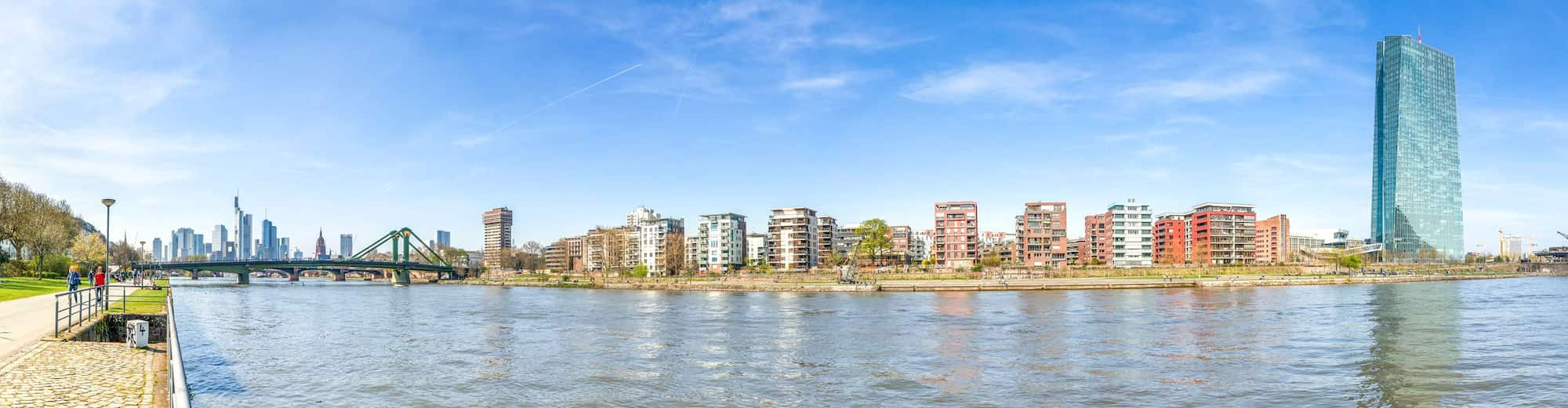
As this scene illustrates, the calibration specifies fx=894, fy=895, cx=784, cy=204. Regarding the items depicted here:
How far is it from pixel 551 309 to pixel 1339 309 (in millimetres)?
56543

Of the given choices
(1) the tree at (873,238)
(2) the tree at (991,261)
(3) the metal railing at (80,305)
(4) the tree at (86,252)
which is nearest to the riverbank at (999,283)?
(1) the tree at (873,238)

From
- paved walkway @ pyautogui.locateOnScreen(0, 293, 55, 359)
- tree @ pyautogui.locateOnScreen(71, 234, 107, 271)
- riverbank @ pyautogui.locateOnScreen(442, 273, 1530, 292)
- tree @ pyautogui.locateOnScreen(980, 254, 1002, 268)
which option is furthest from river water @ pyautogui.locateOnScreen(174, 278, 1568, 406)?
tree @ pyautogui.locateOnScreen(980, 254, 1002, 268)

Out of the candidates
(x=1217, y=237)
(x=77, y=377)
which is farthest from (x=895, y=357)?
(x=1217, y=237)

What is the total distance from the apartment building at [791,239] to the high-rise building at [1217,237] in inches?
2817

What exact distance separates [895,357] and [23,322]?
29053 millimetres

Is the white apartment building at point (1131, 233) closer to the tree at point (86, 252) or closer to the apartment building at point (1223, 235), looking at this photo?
the apartment building at point (1223, 235)

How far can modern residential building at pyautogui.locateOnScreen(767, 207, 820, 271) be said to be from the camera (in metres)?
184

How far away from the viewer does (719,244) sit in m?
192

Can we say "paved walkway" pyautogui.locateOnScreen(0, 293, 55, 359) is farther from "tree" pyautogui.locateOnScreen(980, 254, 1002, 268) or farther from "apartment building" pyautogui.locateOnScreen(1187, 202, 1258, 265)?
"apartment building" pyautogui.locateOnScreen(1187, 202, 1258, 265)

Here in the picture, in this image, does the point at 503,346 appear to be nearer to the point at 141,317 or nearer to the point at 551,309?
the point at 141,317

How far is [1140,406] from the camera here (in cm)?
2328

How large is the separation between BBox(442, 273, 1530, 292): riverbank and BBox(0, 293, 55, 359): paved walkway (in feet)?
263

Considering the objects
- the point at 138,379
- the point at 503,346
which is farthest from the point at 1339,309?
the point at 138,379

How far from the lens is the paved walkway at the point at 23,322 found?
2278 cm
